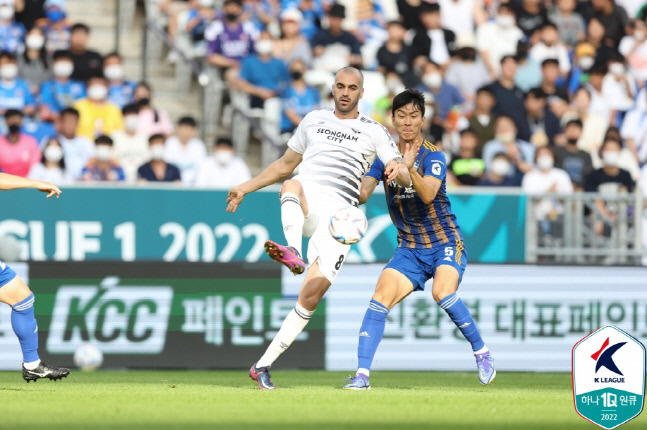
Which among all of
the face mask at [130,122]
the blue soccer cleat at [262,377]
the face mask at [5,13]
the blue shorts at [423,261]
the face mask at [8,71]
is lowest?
the blue soccer cleat at [262,377]

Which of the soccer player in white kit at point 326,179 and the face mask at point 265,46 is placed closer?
the soccer player in white kit at point 326,179

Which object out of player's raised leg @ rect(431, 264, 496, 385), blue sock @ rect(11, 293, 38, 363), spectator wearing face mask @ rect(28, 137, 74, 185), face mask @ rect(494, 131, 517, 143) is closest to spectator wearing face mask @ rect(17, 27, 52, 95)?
spectator wearing face mask @ rect(28, 137, 74, 185)

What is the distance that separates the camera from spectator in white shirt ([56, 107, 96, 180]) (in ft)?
55.9

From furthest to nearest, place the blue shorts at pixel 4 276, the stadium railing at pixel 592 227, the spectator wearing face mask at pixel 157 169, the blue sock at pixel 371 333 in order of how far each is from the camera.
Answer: the spectator wearing face mask at pixel 157 169 < the stadium railing at pixel 592 227 < the blue sock at pixel 371 333 < the blue shorts at pixel 4 276

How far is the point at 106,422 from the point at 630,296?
28.9 feet

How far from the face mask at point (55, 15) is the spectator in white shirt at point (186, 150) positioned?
297cm

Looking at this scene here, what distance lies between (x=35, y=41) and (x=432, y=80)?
6.07m

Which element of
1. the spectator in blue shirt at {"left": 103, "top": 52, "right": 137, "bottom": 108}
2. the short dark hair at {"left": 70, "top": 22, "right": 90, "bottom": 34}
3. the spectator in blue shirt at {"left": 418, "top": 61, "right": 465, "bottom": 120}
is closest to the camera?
the spectator in blue shirt at {"left": 103, "top": 52, "right": 137, "bottom": 108}

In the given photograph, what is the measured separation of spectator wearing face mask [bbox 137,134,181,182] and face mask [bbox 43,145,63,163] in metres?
1.04

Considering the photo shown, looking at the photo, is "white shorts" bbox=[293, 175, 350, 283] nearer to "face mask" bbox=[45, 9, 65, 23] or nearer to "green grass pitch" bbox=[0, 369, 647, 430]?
"green grass pitch" bbox=[0, 369, 647, 430]

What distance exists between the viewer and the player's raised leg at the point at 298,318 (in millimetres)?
10430

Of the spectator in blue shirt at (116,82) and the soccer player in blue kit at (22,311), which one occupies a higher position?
the spectator in blue shirt at (116,82)

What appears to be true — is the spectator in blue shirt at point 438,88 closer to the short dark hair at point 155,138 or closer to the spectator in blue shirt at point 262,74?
the spectator in blue shirt at point 262,74

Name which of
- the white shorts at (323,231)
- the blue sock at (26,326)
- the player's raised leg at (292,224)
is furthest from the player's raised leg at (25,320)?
the white shorts at (323,231)
